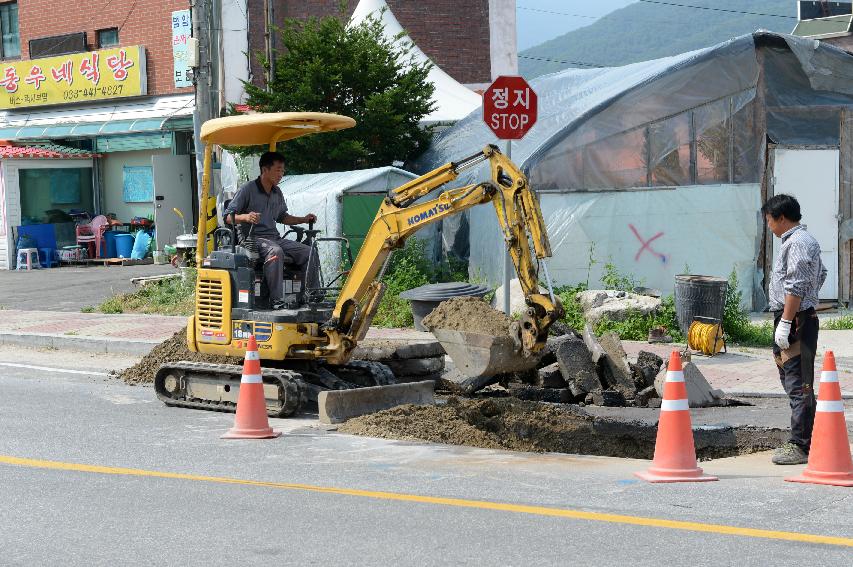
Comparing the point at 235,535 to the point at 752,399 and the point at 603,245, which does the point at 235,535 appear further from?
the point at 603,245

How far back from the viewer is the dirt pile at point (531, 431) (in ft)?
31.8

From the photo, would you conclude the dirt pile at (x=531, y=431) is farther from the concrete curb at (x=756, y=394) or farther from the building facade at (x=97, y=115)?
the building facade at (x=97, y=115)

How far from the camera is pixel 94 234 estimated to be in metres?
31.2

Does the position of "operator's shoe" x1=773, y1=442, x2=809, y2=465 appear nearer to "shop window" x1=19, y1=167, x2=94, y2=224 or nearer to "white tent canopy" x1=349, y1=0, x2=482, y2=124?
"white tent canopy" x1=349, y1=0, x2=482, y2=124

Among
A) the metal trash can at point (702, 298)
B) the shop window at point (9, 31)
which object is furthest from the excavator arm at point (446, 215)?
the shop window at point (9, 31)

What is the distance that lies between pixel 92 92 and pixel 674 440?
1106 inches

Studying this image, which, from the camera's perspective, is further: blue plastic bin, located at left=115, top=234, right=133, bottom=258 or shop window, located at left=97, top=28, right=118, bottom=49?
shop window, located at left=97, top=28, right=118, bottom=49

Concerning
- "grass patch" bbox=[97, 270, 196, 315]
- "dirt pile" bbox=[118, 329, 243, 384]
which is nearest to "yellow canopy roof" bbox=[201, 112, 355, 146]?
"dirt pile" bbox=[118, 329, 243, 384]

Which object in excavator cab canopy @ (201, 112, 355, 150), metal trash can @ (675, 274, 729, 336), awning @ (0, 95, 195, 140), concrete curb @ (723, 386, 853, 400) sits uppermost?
awning @ (0, 95, 195, 140)

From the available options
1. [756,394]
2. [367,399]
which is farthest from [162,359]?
[756,394]

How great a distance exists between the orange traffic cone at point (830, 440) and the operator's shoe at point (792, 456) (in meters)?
0.74

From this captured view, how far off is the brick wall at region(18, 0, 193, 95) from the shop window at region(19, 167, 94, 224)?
3.33m

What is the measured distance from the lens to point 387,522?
689cm

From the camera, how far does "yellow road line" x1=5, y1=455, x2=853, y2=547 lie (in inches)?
250
